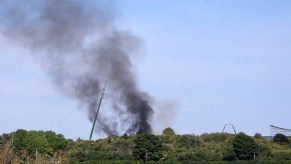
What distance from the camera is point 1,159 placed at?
19812mm

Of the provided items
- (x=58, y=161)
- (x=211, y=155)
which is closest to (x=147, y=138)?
(x=211, y=155)

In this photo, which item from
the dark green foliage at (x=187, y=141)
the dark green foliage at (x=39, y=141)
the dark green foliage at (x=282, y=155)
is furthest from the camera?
the dark green foliage at (x=187, y=141)

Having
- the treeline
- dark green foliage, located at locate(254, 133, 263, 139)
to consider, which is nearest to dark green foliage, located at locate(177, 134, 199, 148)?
the treeline

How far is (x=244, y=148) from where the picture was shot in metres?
56.6

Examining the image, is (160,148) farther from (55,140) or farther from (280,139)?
(280,139)

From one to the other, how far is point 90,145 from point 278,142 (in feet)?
84.0

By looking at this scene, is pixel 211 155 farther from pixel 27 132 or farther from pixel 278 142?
pixel 27 132

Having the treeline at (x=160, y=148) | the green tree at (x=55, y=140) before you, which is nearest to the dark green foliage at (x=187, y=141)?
the treeline at (x=160, y=148)

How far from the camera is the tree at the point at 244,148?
56.6 m

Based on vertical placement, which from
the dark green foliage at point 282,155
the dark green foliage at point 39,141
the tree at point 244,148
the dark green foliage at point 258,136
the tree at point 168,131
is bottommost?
the dark green foliage at point 282,155

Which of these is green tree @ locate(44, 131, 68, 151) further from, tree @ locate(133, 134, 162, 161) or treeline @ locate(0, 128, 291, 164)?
tree @ locate(133, 134, 162, 161)

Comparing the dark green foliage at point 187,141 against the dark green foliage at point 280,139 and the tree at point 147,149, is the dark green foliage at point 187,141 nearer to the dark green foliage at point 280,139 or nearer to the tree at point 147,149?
the dark green foliage at point 280,139

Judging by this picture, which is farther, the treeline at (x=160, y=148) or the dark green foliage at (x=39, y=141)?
the dark green foliage at (x=39, y=141)

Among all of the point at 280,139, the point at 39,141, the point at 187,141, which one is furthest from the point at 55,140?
the point at 280,139
